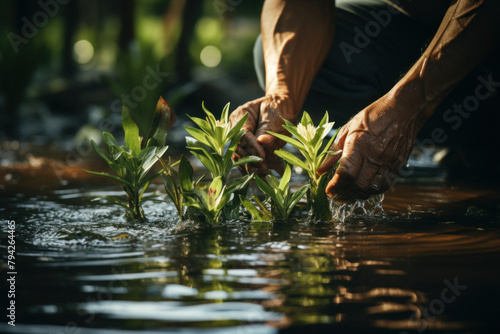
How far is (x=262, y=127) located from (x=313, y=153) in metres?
0.30

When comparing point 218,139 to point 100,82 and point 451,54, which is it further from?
point 100,82

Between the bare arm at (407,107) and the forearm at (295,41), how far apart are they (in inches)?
23.7

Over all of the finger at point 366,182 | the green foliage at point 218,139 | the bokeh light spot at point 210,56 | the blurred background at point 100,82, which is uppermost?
the bokeh light spot at point 210,56

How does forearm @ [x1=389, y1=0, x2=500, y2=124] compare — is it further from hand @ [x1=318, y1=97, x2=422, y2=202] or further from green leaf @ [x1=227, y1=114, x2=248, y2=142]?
green leaf @ [x1=227, y1=114, x2=248, y2=142]

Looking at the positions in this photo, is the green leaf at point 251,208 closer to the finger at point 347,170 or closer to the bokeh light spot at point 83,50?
the finger at point 347,170

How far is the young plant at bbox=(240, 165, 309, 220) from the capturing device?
223 cm

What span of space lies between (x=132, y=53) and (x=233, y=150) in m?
4.69

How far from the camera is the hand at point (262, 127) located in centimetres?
232

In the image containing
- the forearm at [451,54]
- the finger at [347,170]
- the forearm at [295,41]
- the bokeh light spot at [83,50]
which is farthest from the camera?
the bokeh light spot at [83,50]

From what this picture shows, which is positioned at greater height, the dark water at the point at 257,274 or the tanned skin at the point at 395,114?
the tanned skin at the point at 395,114

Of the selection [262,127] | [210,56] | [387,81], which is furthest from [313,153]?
[210,56]

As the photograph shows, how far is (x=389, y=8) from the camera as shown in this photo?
3318mm

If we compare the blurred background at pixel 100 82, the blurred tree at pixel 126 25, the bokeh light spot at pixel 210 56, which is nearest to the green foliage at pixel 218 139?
the blurred background at pixel 100 82

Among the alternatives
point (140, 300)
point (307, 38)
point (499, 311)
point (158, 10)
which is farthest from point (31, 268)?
point (158, 10)
